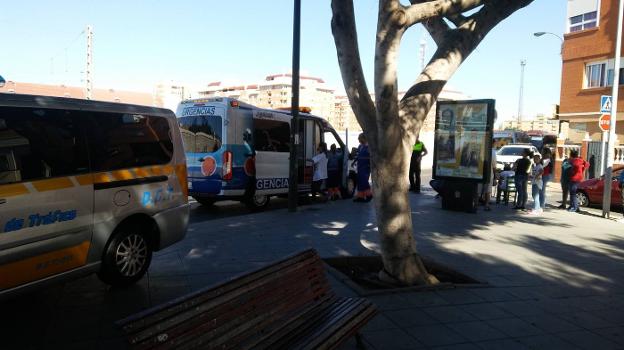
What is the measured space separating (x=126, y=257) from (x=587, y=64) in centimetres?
2540

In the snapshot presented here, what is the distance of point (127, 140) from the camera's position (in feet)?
17.6

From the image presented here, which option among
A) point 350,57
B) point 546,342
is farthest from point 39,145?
point 546,342

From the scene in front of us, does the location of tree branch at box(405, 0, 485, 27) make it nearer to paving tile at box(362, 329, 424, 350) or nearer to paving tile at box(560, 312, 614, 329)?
paving tile at box(362, 329, 424, 350)

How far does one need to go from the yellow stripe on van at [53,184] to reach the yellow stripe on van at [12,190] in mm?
115

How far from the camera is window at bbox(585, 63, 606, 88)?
24.1 meters

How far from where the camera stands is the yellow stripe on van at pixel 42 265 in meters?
4.01

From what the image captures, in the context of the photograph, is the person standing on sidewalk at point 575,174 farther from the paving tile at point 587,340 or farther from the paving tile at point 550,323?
the paving tile at point 587,340

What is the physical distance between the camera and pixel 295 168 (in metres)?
11.0

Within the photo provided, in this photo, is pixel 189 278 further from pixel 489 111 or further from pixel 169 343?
pixel 489 111

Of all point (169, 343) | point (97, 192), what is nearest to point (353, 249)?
point (97, 192)

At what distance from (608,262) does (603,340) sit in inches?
140

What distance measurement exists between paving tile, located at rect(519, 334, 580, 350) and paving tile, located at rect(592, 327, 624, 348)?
49 cm

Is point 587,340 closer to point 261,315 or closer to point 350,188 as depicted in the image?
point 261,315

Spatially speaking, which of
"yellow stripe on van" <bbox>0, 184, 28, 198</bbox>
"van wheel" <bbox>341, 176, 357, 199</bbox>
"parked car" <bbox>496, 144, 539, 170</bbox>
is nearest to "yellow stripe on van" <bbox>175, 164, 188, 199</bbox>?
"yellow stripe on van" <bbox>0, 184, 28, 198</bbox>
